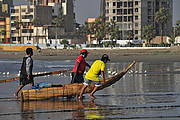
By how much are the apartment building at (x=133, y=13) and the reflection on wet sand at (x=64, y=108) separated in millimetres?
110879

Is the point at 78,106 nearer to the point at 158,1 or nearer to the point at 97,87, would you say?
the point at 97,87

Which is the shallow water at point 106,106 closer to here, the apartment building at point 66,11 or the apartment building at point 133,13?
the apartment building at point 133,13

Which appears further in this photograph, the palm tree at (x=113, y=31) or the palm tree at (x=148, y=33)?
the palm tree at (x=113, y=31)

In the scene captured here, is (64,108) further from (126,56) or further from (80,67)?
(126,56)

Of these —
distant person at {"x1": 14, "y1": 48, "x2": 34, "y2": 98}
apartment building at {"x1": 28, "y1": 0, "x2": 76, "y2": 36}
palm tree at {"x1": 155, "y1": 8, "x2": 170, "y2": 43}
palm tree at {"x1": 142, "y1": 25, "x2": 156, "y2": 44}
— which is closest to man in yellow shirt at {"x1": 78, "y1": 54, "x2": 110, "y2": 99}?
distant person at {"x1": 14, "y1": 48, "x2": 34, "y2": 98}

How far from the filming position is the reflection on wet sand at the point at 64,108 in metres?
11.4

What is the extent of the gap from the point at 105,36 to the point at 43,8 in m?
20.7

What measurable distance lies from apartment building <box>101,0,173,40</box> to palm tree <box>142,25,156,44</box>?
738 centimetres

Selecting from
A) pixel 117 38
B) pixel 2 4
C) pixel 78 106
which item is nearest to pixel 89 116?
pixel 78 106

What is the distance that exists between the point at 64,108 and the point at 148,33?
103 meters

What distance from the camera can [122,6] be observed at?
12738 centimetres

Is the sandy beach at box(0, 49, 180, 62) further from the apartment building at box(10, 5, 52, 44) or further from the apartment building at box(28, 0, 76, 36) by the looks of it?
the apartment building at box(28, 0, 76, 36)

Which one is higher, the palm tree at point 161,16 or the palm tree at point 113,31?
the palm tree at point 161,16

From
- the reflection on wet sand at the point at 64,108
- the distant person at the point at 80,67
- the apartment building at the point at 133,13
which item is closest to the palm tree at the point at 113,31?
the apartment building at the point at 133,13
